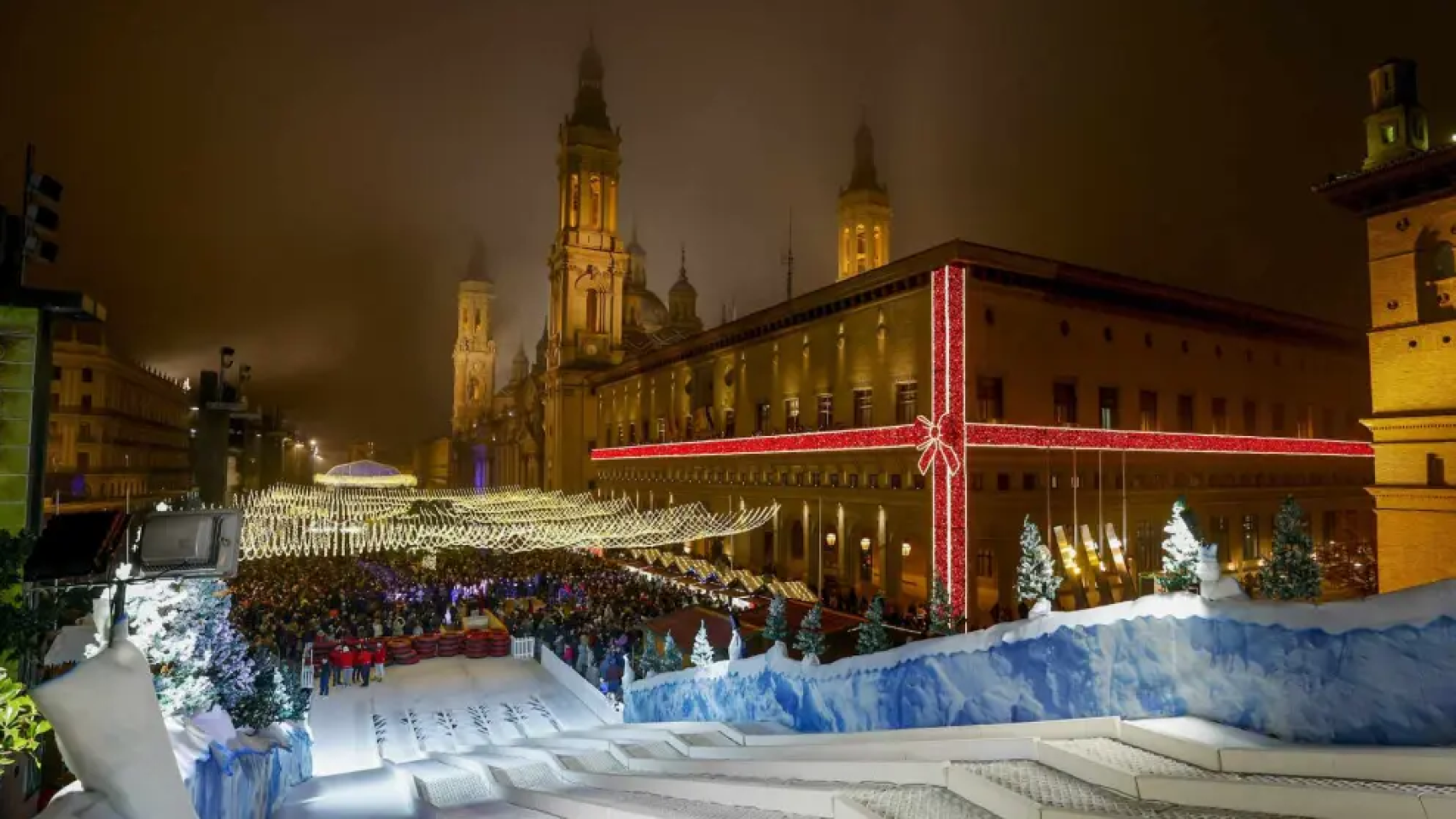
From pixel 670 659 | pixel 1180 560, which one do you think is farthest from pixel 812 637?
pixel 1180 560

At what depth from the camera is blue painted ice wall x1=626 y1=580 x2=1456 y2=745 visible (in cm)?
636

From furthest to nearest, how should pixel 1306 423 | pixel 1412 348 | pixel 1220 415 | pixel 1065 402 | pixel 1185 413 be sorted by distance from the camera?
pixel 1306 423 → pixel 1220 415 → pixel 1185 413 → pixel 1065 402 → pixel 1412 348

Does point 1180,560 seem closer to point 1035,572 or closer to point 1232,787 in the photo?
point 1035,572

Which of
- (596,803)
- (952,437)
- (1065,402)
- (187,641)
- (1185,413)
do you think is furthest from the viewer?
(1185,413)

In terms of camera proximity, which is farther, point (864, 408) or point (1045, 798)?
point (864, 408)

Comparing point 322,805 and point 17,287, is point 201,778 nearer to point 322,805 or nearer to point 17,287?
point 322,805

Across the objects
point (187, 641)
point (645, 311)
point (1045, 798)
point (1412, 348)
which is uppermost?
point (645, 311)

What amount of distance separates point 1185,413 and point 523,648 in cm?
2477

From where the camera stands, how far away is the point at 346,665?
1988cm

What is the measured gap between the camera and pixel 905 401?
26.8 metres

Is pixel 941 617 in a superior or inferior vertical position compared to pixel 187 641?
inferior

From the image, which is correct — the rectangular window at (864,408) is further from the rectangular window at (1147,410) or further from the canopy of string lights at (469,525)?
A: the rectangular window at (1147,410)

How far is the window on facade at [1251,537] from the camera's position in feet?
103

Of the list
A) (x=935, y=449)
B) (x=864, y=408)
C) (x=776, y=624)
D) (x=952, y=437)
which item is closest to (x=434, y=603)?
(x=776, y=624)
